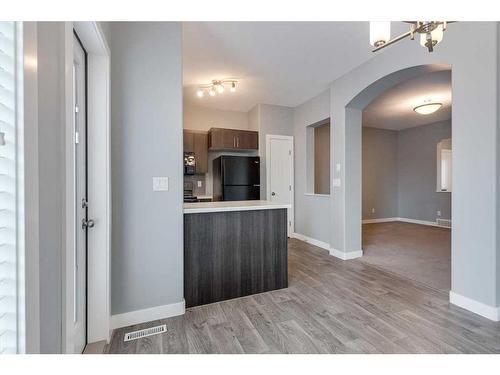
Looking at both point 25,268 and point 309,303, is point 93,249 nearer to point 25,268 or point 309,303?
point 25,268

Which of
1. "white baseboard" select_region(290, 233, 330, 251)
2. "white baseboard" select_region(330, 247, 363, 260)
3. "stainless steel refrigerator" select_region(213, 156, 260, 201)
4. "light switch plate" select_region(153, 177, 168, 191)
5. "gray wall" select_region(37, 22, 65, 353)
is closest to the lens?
"gray wall" select_region(37, 22, 65, 353)

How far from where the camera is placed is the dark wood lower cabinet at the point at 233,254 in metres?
2.12

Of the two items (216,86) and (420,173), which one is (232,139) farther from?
(420,173)

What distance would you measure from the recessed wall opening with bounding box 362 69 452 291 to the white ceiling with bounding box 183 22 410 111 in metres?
1.50

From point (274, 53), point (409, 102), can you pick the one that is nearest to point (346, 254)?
point (274, 53)

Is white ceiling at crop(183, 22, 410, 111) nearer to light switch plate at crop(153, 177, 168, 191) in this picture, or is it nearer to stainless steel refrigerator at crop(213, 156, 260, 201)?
stainless steel refrigerator at crop(213, 156, 260, 201)

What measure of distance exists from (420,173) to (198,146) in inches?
244

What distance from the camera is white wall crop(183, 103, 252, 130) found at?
4750 mm

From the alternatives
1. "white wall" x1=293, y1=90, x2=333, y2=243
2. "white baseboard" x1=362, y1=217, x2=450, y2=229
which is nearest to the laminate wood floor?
"white wall" x1=293, y1=90, x2=333, y2=243

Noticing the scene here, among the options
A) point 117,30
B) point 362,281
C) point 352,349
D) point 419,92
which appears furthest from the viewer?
point 419,92

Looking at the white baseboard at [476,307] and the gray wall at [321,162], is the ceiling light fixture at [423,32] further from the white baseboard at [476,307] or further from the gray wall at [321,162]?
the gray wall at [321,162]

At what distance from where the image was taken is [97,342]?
→ 64.2 inches
